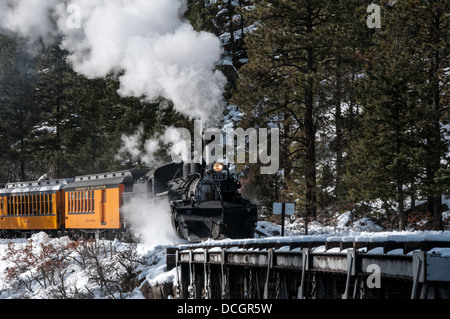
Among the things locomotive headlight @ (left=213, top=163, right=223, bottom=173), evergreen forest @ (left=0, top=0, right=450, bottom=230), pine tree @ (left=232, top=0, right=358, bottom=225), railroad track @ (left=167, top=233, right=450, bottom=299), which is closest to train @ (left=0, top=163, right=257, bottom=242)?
locomotive headlight @ (left=213, top=163, right=223, bottom=173)

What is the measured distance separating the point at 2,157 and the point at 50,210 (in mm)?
28377

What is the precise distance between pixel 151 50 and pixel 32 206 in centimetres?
1035

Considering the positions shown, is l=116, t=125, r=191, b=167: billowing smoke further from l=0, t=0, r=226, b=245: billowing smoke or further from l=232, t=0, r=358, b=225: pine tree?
l=232, t=0, r=358, b=225: pine tree

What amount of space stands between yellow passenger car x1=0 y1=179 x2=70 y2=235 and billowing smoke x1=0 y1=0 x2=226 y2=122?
732cm

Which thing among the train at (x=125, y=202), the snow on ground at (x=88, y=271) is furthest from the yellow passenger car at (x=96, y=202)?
the snow on ground at (x=88, y=271)

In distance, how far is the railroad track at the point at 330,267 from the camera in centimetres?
695

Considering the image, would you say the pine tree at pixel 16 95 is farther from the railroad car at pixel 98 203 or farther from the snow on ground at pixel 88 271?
the snow on ground at pixel 88 271

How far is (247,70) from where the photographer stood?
3294 cm

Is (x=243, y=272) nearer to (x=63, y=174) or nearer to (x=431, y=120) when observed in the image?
(x=431, y=120)

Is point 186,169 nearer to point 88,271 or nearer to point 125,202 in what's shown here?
point 125,202

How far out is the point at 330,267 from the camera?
348 inches

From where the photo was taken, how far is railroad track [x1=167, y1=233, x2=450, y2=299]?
22.8ft

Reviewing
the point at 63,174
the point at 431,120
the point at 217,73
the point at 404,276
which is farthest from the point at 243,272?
the point at 63,174

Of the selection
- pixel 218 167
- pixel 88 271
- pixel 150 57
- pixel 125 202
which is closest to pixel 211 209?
pixel 218 167
